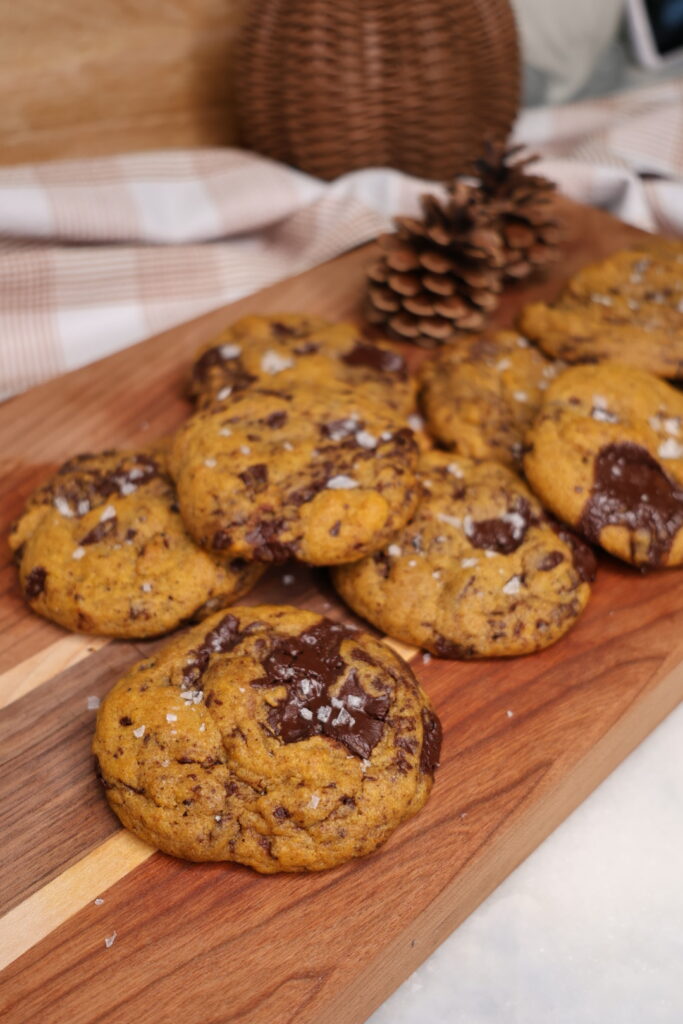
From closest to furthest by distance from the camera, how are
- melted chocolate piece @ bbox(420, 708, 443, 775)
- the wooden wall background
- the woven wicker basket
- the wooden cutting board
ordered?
the wooden cutting board, melted chocolate piece @ bbox(420, 708, 443, 775), the woven wicker basket, the wooden wall background

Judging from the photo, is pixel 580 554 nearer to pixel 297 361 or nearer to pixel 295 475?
pixel 295 475

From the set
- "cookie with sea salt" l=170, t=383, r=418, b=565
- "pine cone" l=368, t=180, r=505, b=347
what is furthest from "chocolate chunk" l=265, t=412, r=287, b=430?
"pine cone" l=368, t=180, r=505, b=347

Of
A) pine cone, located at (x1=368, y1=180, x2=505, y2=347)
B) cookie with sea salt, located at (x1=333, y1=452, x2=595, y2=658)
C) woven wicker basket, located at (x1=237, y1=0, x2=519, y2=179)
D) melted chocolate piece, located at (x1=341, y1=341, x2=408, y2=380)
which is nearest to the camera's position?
cookie with sea salt, located at (x1=333, y1=452, x2=595, y2=658)

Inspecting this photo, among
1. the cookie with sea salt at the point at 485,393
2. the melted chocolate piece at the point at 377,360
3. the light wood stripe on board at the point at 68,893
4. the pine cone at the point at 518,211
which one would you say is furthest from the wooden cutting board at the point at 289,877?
the pine cone at the point at 518,211

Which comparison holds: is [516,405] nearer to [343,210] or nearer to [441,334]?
[441,334]

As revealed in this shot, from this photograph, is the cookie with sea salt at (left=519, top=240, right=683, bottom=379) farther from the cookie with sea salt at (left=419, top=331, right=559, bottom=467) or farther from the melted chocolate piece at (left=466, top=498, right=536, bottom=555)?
the melted chocolate piece at (left=466, top=498, right=536, bottom=555)

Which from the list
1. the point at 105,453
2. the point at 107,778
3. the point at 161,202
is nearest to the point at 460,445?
the point at 105,453

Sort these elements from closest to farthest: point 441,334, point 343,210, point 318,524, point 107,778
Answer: point 107,778 → point 318,524 → point 441,334 → point 343,210
